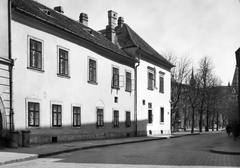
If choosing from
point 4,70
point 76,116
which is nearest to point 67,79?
point 76,116

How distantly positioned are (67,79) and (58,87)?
1.21 meters

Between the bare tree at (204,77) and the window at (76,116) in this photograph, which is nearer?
the window at (76,116)

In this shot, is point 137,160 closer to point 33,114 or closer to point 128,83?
point 33,114

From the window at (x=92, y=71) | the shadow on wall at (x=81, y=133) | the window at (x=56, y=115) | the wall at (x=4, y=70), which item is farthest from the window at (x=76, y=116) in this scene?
the wall at (x=4, y=70)

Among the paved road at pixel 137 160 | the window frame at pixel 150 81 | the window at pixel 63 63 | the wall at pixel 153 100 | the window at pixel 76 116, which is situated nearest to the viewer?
the paved road at pixel 137 160

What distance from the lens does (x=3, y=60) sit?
1702cm

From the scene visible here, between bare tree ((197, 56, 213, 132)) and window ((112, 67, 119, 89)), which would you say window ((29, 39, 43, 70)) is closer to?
window ((112, 67, 119, 89))

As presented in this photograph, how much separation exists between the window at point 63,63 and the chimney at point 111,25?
11.7 meters

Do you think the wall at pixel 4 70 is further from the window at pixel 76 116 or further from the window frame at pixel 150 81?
the window frame at pixel 150 81

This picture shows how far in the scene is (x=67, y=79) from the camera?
22938 millimetres

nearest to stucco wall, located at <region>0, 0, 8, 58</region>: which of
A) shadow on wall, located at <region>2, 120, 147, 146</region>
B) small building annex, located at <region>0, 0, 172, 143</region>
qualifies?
small building annex, located at <region>0, 0, 172, 143</region>

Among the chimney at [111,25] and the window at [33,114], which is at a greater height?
the chimney at [111,25]

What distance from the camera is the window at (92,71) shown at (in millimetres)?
26031

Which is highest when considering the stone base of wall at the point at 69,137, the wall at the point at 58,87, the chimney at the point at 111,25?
the chimney at the point at 111,25
